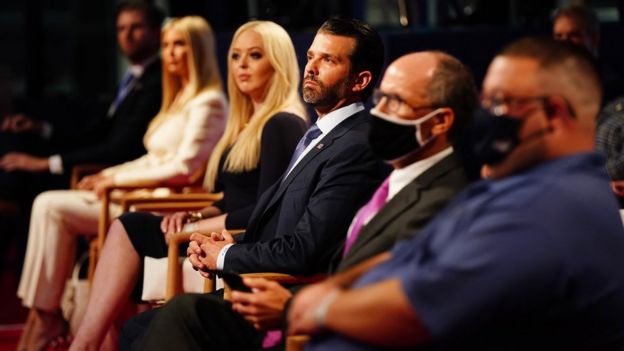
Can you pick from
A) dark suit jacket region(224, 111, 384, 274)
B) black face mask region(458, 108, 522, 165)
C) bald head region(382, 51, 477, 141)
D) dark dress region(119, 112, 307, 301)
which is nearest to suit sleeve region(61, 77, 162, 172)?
dark dress region(119, 112, 307, 301)

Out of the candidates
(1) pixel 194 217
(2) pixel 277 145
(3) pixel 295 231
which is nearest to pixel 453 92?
(3) pixel 295 231

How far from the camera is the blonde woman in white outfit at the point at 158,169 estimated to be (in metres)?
5.24

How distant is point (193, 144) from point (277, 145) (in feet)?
4.28

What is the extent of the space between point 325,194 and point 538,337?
3.94 feet

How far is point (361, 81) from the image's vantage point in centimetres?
370

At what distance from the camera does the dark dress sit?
4086mm

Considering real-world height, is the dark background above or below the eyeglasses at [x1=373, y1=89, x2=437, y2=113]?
below

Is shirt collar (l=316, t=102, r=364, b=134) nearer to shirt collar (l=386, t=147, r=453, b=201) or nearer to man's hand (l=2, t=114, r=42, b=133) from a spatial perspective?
shirt collar (l=386, t=147, r=453, b=201)

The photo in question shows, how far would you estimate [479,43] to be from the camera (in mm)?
5430

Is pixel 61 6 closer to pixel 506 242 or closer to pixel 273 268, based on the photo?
pixel 273 268

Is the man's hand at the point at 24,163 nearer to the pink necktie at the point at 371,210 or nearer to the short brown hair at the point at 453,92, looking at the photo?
the pink necktie at the point at 371,210

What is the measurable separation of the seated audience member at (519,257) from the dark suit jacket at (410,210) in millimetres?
311

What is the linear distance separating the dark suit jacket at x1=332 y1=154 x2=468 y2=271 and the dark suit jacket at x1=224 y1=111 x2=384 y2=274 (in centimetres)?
52

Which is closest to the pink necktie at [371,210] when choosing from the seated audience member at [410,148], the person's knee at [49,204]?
the seated audience member at [410,148]
